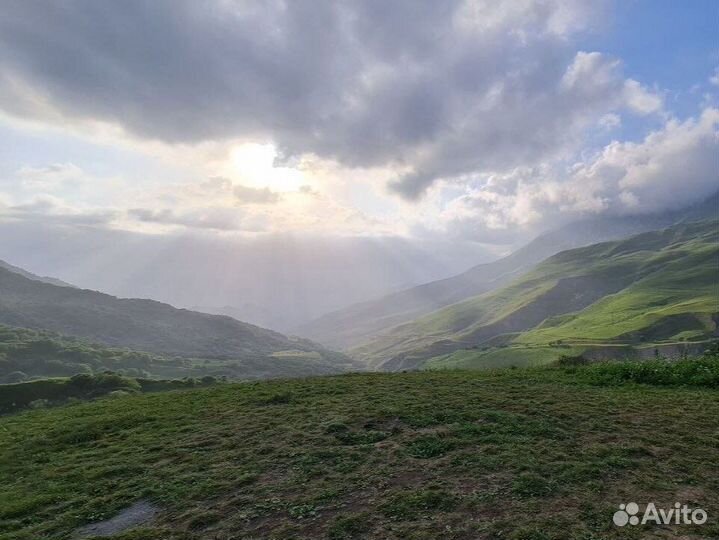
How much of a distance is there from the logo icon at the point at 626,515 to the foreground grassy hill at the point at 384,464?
10.5 inches

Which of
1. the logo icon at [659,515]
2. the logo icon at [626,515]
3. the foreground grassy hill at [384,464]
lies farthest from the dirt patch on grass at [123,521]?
the logo icon at [659,515]

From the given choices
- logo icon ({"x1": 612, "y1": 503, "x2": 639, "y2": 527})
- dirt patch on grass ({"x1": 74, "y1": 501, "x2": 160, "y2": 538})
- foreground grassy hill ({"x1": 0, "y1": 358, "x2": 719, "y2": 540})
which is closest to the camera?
logo icon ({"x1": 612, "y1": 503, "x2": 639, "y2": 527})

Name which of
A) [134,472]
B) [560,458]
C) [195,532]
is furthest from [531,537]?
[134,472]

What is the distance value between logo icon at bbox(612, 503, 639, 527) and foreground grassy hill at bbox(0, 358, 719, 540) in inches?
10.5

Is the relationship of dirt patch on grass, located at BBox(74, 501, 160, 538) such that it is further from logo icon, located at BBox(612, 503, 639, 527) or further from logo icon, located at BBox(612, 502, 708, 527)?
logo icon, located at BBox(612, 502, 708, 527)

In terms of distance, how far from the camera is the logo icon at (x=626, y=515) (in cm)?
1075

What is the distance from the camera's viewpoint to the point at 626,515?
11.1 m

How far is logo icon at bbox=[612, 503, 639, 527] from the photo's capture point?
10.8 meters

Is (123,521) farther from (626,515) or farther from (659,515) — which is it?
(659,515)

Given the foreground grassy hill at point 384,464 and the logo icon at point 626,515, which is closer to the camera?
the logo icon at point 626,515

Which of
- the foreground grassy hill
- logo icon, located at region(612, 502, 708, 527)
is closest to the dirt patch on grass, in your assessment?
the foreground grassy hill

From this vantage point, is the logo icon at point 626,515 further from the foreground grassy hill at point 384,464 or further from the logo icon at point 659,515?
the foreground grassy hill at point 384,464

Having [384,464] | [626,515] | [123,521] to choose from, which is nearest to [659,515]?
[626,515]

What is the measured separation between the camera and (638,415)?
1922 centimetres
